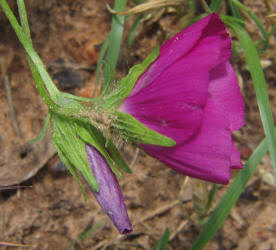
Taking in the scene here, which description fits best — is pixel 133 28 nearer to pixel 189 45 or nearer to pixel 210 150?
pixel 189 45

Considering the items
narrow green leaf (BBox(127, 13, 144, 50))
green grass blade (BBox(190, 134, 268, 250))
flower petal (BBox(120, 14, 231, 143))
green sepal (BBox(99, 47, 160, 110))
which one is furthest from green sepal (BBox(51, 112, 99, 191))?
narrow green leaf (BBox(127, 13, 144, 50))

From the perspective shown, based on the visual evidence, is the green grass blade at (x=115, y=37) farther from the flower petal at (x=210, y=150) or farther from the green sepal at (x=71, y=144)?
the flower petal at (x=210, y=150)

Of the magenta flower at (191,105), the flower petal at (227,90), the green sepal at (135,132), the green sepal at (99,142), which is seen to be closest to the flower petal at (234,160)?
the magenta flower at (191,105)

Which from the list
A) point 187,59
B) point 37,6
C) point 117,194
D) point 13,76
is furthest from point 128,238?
point 37,6

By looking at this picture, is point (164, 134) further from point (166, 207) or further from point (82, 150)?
point (166, 207)

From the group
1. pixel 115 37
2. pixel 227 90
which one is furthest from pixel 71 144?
pixel 115 37

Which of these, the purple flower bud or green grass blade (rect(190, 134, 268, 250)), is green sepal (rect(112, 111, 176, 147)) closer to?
the purple flower bud
